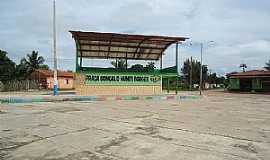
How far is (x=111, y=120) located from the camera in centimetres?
1073

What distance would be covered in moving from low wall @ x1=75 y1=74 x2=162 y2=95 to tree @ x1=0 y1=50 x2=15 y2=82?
97.3 ft

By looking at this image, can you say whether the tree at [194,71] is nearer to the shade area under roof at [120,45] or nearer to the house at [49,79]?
the house at [49,79]

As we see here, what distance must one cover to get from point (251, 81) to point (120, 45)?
33.4 m

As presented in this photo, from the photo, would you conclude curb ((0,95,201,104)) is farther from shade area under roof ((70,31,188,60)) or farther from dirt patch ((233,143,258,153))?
dirt patch ((233,143,258,153))

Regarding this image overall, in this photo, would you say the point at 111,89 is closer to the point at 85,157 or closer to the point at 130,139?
the point at 130,139

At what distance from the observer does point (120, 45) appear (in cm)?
2936

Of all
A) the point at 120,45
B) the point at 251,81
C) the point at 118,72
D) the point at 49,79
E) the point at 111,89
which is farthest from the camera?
the point at 251,81

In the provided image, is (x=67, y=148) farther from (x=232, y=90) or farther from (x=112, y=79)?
(x=232, y=90)

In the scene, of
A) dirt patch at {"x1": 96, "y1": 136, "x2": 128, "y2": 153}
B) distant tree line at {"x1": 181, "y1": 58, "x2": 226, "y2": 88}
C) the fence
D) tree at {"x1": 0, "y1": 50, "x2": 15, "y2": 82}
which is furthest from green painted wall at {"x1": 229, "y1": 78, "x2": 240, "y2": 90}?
dirt patch at {"x1": 96, "y1": 136, "x2": 128, "y2": 153}

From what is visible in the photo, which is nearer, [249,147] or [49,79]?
[249,147]

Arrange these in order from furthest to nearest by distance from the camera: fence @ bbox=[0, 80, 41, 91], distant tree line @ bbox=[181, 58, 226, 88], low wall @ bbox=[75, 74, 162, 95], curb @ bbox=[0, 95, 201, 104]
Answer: distant tree line @ bbox=[181, 58, 226, 88]
fence @ bbox=[0, 80, 41, 91]
low wall @ bbox=[75, 74, 162, 95]
curb @ bbox=[0, 95, 201, 104]

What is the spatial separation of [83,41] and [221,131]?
20.3m

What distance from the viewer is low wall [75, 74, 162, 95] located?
25078 mm

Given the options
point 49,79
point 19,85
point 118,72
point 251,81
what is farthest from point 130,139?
point 251,81
